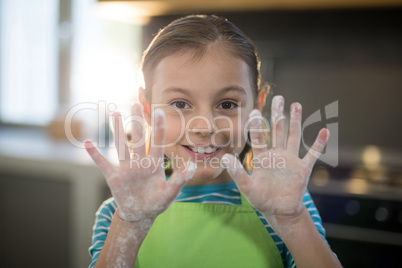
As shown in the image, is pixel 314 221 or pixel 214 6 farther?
pixel 214 6

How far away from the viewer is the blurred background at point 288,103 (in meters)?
1.21

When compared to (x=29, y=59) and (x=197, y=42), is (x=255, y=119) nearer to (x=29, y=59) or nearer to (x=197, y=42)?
(x=197, y=42)

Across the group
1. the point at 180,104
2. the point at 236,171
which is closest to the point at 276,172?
the point at 236,171

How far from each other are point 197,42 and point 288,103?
26.8 inches

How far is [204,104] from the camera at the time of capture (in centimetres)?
52

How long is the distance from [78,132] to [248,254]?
1357 millimetres

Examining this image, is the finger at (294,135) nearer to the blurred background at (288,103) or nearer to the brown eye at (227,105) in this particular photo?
the brown eye at (227,105)

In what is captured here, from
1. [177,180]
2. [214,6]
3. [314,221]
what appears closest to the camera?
[177,180]

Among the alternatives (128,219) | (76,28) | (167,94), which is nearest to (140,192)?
(128,219)

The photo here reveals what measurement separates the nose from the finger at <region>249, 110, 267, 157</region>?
60 mm

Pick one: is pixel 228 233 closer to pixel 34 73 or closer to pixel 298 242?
pixel 298 242

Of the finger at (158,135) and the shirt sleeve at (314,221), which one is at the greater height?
the finger at (158,135)

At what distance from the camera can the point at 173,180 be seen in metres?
0.47

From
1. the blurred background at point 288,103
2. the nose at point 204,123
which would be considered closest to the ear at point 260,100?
the nose at point 204,123
